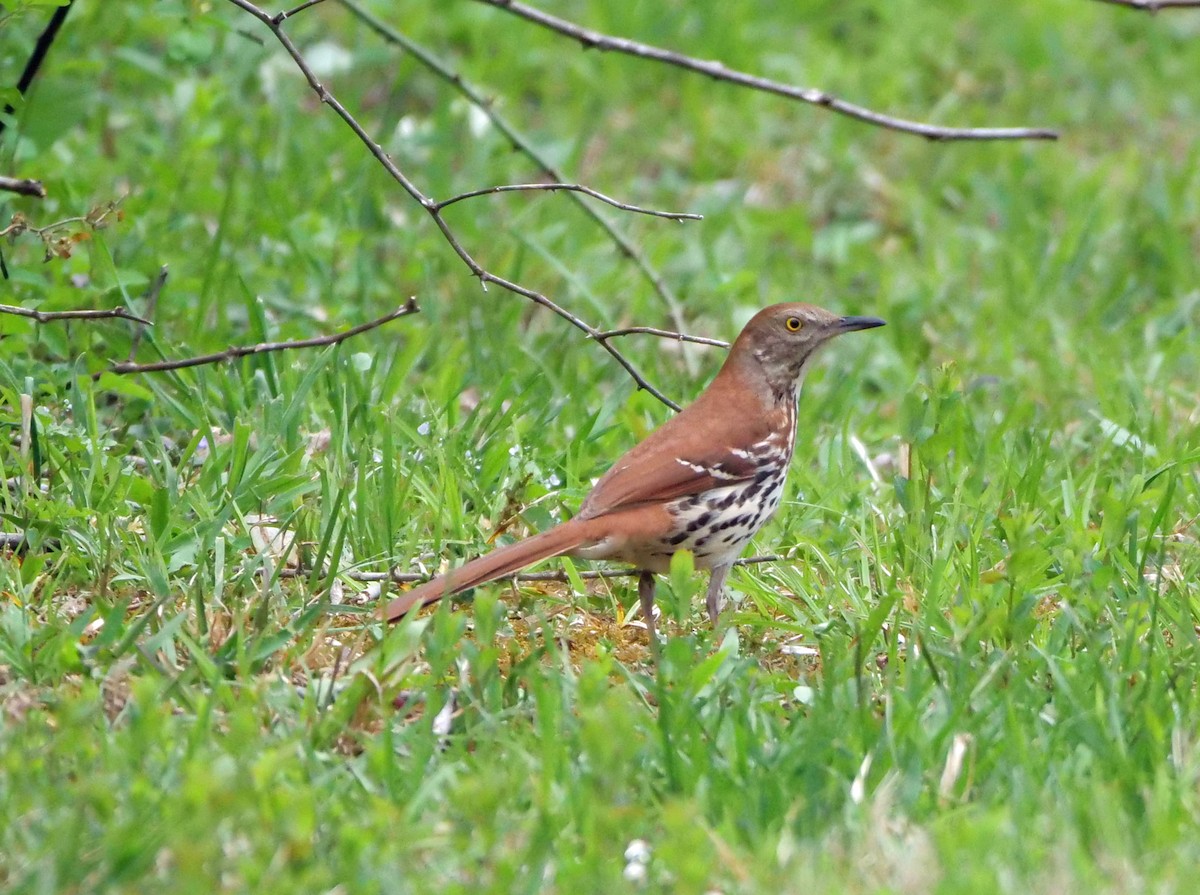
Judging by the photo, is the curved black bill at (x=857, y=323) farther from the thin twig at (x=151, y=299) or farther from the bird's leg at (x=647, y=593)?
the thin twig at (x=151, y=299)

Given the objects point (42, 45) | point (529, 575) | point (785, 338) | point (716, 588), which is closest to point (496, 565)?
point (529, 575)

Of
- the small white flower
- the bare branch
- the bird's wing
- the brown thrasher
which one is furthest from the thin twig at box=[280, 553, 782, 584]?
the bare branch

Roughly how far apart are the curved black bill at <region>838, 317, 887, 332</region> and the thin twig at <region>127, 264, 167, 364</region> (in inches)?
81.0

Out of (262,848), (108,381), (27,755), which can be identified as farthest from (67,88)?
(262,848)

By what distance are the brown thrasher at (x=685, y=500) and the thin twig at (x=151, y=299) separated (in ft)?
5.32

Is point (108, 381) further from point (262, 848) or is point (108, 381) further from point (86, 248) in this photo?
point (262, 848)

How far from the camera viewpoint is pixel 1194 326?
23.2 ft

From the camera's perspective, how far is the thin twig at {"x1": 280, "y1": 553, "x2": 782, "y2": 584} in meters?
4.46

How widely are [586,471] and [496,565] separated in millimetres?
1187

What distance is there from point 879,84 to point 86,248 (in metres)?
4.72

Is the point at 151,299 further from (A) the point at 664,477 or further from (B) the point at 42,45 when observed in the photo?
(A) the point at 664,477

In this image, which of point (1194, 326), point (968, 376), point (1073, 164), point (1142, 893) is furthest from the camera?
point (1073, 164)

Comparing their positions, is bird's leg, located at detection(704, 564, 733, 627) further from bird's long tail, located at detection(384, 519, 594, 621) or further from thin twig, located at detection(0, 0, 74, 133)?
thin twig, located at detection(0, 0, 74, 133)

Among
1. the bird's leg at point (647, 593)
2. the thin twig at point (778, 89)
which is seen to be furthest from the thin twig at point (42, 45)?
the bird's leg at point (647, 593)
